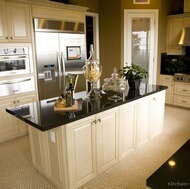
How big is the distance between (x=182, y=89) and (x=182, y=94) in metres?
0.13

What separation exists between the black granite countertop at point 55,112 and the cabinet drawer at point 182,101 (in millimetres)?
2653

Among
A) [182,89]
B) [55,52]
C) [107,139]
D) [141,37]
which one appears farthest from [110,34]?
[107,139]

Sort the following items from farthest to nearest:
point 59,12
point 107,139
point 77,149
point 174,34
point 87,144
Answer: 1. point 174,34
2. point 59,12
3. point 107,139
4. point 87,144
5. point 77,149

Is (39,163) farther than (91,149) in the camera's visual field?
Yes

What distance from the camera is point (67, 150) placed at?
200 cm

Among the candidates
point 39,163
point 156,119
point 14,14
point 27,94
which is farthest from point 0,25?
point 156,119

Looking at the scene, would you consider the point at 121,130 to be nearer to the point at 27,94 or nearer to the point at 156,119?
the point at 156,119

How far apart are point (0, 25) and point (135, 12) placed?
120 inches

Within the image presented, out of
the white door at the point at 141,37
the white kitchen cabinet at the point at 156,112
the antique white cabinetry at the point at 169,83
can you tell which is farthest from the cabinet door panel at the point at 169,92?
the white kitchen cabinet at the point at 156,112

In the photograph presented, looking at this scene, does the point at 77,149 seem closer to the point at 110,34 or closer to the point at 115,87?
the point at 115,87

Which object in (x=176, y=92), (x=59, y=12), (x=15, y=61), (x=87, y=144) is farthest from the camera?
(x=176, y=92)

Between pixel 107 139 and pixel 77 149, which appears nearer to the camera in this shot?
pixel 77 149

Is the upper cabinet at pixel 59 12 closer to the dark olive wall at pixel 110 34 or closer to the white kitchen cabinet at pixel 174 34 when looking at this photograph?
the dark olive wall at pixel 110 34

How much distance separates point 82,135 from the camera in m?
2.15
